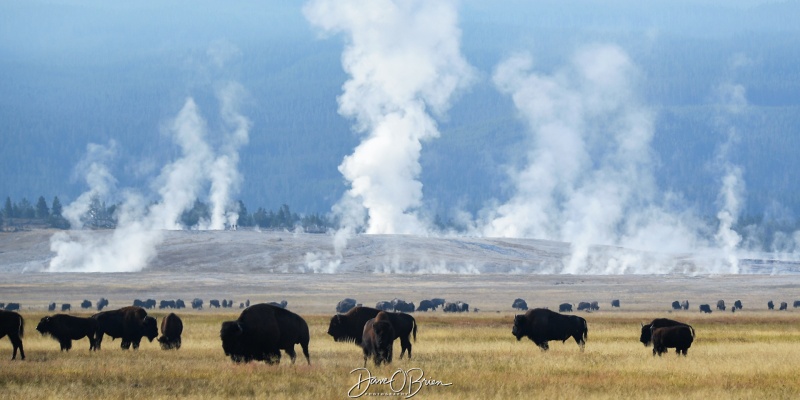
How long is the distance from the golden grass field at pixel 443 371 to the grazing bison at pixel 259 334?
45cm

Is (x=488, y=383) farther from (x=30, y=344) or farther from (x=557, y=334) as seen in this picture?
(x=30, y=344)

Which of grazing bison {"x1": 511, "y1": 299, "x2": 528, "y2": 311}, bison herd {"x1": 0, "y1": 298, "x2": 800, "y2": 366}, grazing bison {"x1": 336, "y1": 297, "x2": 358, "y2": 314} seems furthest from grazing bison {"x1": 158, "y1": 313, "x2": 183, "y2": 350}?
grazing bison {"x1": 511, "y1": 299, "x2": 528, "y2": 311}

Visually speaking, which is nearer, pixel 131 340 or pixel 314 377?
pixel 314 377

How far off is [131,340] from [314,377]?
10859 mm

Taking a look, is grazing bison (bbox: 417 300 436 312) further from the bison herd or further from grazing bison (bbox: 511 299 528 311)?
the bison herd

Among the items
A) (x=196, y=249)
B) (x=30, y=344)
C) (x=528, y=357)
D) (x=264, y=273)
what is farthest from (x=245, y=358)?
(x=196, y=249)

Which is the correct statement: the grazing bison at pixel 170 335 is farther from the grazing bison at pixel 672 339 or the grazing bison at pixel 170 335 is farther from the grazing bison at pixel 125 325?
the grazing bison at pixel 672 339

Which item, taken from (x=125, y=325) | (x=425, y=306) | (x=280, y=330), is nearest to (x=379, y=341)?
(x=280, y=330)

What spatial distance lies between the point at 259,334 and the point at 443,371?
4161mm

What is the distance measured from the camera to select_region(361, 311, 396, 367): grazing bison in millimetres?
28578

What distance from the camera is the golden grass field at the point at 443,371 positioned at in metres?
23.3

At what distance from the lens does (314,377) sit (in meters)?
25.6

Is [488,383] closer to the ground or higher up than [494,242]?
closer to the ground
